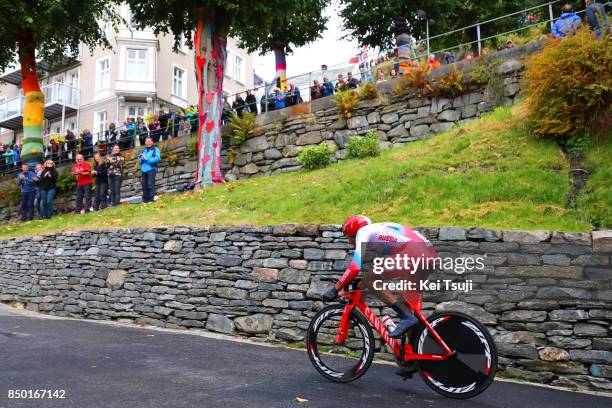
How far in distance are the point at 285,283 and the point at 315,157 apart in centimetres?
603

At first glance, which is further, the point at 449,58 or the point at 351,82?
the point at 351,82

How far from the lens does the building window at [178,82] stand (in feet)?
125

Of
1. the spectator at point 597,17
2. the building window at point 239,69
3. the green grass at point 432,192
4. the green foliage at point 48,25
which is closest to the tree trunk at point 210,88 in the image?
the green grass at point 432,192

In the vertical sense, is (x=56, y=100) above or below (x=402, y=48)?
above

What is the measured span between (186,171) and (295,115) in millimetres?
4364

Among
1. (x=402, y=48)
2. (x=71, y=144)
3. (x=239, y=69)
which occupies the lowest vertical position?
(x=71, y=144)

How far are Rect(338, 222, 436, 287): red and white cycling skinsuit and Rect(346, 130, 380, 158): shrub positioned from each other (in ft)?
28.1

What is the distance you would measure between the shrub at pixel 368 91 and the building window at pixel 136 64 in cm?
2453

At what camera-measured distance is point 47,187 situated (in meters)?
18.2

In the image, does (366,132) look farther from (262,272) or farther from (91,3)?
(91,3)

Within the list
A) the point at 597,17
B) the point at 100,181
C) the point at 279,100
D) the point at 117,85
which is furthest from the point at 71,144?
the point at 597,17

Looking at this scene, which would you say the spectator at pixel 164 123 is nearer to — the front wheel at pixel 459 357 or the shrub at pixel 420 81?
the shrub at pixel 420 81

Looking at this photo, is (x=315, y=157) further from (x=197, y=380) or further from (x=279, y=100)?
(x=197, y=380)

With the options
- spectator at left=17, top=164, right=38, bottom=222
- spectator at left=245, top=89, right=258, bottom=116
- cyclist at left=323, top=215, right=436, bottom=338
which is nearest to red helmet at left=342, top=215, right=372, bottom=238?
cyclist at left=323, top=215, right=436, bottom=338
